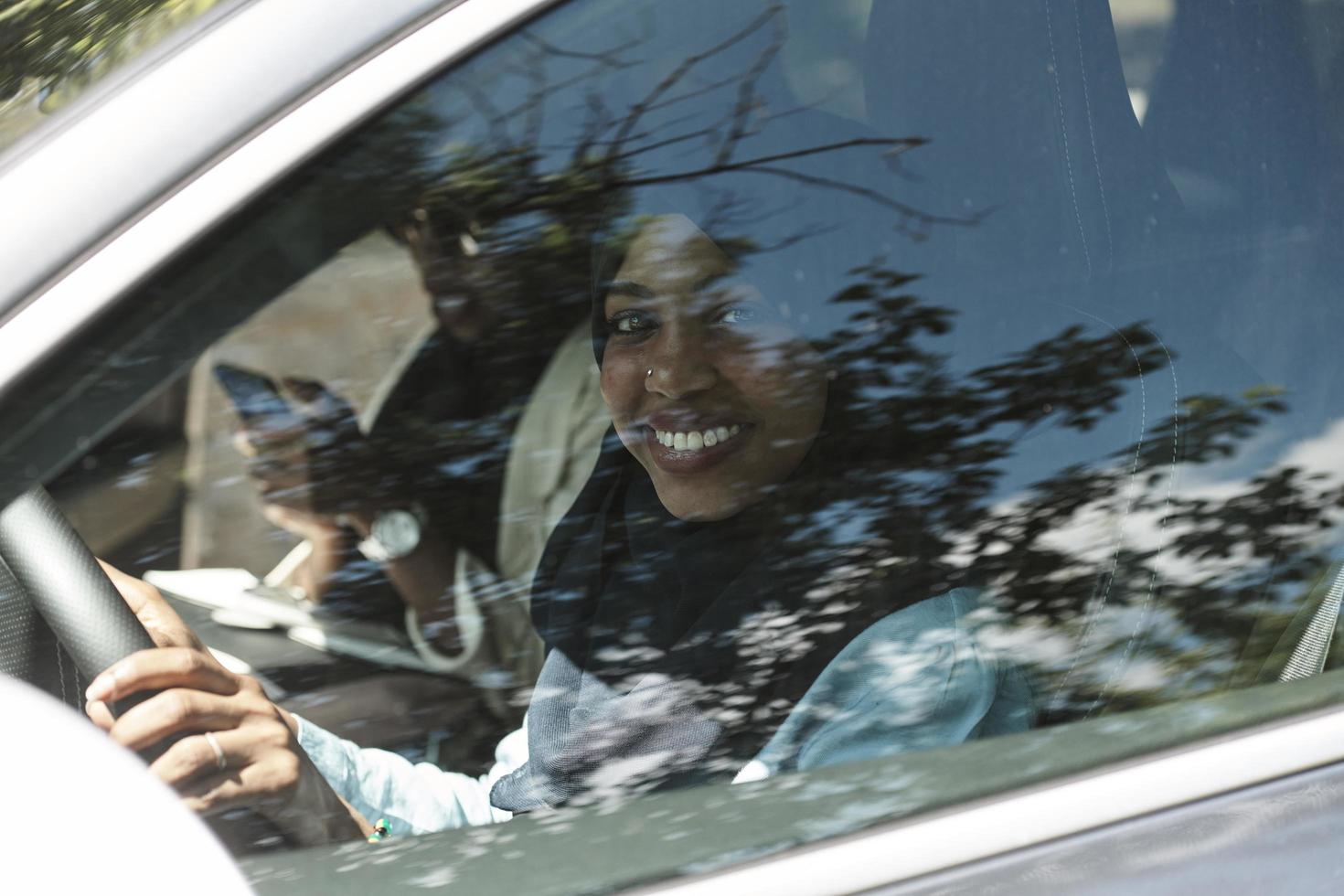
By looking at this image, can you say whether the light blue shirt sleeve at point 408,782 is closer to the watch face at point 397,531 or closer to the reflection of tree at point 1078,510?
the watch face at point 397,531

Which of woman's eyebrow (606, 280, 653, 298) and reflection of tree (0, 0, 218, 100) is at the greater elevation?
reflection of tree (0, 0, 218, 100)

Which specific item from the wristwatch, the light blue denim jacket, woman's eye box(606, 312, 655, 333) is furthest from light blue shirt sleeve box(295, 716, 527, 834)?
woman's eye box(606, 312, 655, 333)

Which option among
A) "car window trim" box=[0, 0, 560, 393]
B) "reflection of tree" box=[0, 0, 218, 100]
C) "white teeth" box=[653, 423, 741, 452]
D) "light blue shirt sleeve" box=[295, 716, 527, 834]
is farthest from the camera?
"white teeth" box=[653, 423, 741, 452]

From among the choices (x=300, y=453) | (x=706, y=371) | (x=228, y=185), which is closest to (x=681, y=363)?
(x=706, y=371)

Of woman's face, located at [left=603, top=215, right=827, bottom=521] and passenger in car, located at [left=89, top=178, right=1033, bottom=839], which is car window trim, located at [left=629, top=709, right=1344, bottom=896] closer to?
passenger in car, located at [left=89, top=178, right=1033, bottom=839]

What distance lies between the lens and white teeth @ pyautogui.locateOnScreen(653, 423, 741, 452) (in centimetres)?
126

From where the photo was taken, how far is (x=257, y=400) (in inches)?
46.6

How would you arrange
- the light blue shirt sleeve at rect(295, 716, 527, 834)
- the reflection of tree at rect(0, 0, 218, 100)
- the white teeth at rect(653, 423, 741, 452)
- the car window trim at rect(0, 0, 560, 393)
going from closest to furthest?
the car window trim at rect(0, 0, 560, 393), the reflection of tree at rect(0, 0, 218, 100), the light blue shirt sleeve at rect(295, 716, 527, 834), the white teeth at rect(653, 423, 741, 452)

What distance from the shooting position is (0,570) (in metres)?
1.15

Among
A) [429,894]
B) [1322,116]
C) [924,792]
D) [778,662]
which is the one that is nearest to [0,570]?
[429,894]

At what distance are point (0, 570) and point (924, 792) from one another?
800 mm

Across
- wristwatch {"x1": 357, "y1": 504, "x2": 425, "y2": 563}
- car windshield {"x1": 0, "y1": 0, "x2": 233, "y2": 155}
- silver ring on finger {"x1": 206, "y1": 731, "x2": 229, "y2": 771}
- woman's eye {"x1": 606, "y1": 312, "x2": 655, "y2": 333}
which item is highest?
car windshield {"x1": 0, "y1": 0, "x2": 233, "y2": 155}

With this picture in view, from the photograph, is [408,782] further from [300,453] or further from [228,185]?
[228,185]

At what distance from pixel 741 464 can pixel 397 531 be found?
322 millimetres
